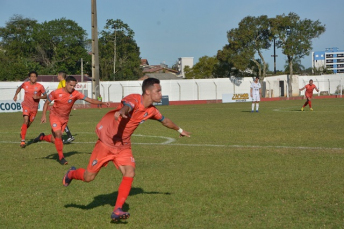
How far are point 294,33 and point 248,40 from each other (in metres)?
6.51

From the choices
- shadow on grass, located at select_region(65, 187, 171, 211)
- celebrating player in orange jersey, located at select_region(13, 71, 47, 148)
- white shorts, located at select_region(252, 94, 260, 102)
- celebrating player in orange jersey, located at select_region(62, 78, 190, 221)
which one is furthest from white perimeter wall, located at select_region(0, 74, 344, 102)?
celebrating player in orange jersey, located at select_region(62, 78, 190, 221)

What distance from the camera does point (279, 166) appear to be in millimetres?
Result: 9836

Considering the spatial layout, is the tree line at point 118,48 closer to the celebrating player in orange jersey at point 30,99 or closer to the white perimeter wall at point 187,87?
the white perimeter wall at point 187,87

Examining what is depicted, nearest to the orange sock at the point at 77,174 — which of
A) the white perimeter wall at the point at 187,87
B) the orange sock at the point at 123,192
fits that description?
the orange sock at the point at 123,192

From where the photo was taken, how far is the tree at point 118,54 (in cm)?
8938

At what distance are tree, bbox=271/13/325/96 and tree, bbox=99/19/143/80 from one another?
88.2 ft

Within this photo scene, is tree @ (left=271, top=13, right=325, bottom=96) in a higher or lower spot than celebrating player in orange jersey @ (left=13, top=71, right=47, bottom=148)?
higher

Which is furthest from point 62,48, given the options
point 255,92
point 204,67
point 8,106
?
point 255,92

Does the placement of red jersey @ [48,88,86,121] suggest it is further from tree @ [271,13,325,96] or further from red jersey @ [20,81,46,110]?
tree @ [271,13,325,96]

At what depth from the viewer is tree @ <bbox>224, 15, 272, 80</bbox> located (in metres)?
74.2

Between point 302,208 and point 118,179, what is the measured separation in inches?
136

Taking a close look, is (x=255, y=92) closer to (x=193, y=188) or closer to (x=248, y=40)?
(x=193, y=188)

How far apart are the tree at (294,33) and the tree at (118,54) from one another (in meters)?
26.9

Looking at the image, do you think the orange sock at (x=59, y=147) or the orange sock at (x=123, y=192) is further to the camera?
the orange sock at (x=59, y=147)
